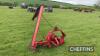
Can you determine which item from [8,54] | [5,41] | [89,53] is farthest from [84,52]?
[5,41]

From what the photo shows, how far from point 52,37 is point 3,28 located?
320 inches

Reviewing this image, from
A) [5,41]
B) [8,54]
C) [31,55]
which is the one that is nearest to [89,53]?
[31,55]

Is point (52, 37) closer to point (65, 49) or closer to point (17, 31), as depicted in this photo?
point (65, 49)

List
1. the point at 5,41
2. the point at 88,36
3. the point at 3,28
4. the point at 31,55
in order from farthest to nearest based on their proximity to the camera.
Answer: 1. the point at 3,28
2. the point at 88,36
3. the point at 5,41
4. the point at 31,55

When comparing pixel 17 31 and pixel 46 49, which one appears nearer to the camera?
pixel 46 49

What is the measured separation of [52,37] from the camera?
1636cm

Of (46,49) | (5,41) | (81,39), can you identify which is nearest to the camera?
(46,49)

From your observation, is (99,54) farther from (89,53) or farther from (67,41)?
(67,41)

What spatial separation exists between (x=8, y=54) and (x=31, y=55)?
1462mm

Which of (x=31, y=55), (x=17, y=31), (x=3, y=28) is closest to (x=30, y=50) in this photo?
(x=31, y=55)

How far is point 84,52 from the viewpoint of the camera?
1513 cm

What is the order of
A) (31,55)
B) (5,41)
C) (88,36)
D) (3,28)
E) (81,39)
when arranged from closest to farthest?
(31,55), (5,41), (81,39), (88,36), (3,28)

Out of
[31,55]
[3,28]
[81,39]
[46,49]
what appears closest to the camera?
[31,55]

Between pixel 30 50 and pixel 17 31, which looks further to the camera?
pixel 17 31
